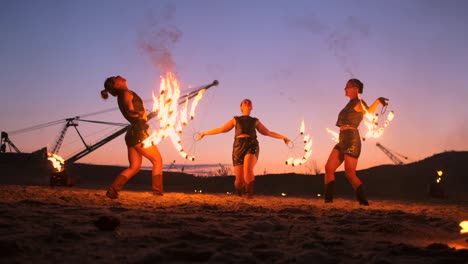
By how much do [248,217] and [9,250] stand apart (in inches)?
111

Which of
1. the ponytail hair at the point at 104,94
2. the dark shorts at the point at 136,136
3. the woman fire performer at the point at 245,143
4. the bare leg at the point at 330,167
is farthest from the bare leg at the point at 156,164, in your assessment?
the bare leg at the point at 330,167

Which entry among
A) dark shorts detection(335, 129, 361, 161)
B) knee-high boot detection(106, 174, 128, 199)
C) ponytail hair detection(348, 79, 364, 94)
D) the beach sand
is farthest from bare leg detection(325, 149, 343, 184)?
knee-high boot detection(106, 174, 128, 199)

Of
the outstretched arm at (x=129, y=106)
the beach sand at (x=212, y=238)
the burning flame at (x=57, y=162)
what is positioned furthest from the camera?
the burning flame at (x=57, y=162)

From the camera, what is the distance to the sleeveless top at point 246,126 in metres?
9.64

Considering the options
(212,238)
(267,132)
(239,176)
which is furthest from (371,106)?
(212,238)

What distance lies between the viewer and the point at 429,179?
16438 millimetres

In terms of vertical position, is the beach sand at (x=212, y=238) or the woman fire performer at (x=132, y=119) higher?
the woman fire performer at (x=132, y=119)

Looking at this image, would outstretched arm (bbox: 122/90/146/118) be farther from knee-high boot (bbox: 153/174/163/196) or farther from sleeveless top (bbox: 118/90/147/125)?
knee-high boot (bbox: 153/174/163/196)

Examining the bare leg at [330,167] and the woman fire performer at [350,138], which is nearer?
the woman fire performer at [350,138]

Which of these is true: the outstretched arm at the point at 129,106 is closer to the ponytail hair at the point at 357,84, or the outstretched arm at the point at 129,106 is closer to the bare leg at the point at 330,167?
the bare leg at the point at 330,167

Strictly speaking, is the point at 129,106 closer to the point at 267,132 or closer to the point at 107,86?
the point at 107,86

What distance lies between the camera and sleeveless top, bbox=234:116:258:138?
31.6 feet

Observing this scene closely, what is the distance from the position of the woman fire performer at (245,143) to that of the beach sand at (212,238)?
3.68m

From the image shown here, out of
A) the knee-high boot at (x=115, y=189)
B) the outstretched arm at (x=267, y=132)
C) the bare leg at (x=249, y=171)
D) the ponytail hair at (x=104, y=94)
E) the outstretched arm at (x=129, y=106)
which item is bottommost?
the knee-high boot at (x=115, y=189)
